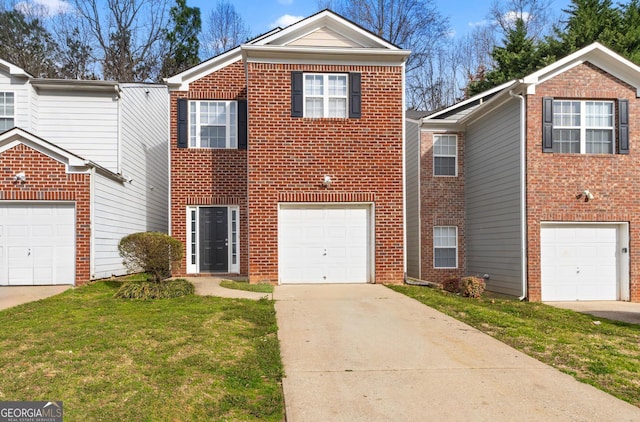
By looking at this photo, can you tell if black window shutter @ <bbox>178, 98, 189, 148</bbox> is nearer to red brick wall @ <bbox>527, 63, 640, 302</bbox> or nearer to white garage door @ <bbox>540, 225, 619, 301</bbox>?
red brick wall @ <bbox>527, 63, 640, 302</bbox>

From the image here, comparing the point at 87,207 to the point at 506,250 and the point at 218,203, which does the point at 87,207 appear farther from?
the point at 506,250

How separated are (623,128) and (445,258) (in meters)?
6.63

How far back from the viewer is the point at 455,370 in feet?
20.4

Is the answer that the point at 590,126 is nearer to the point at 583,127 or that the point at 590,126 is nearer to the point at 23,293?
the point at 583,127

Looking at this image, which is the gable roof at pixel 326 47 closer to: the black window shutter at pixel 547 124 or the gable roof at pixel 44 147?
the black window shutter at pixel 547 124

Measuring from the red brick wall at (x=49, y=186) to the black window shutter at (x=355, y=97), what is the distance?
690 cm

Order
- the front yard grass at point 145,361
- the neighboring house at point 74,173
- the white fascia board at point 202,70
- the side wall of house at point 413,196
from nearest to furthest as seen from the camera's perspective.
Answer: the front yard grass at point 145,361 < the neighboring house at point 74,173 < the white fascia board at point 202,70 < the side wall of house at point 413,196

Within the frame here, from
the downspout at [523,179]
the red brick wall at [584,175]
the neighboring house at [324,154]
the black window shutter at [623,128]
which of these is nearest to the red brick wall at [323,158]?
the neighboring house at [324,154]

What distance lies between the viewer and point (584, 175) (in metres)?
13.5

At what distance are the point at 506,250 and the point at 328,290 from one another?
5626 millimetres

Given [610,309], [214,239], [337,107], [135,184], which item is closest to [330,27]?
[337,107]

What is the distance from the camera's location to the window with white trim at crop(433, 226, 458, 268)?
17172mm

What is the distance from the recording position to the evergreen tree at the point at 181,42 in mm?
30719

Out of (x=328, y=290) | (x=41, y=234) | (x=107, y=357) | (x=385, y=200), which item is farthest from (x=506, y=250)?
(x=41, y=234)
